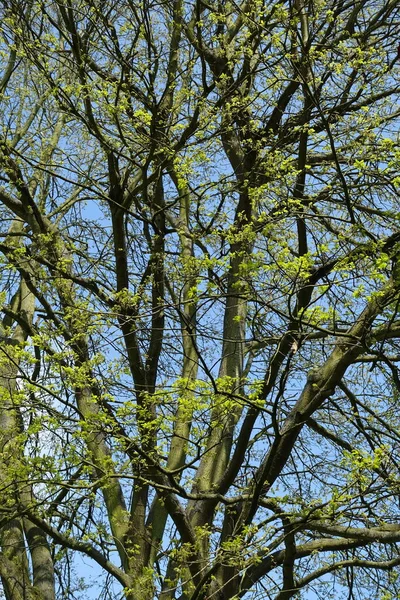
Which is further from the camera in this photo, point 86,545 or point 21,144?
point 21,144

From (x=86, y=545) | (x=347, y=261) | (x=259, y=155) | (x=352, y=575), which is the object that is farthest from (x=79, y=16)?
(x=352, y=575)

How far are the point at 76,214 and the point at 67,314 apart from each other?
4.49m

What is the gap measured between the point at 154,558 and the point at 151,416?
1953 mm

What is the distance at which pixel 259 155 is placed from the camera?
7414 mm

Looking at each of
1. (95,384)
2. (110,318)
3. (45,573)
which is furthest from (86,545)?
(110,318)

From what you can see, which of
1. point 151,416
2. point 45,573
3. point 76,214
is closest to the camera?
point 151,416

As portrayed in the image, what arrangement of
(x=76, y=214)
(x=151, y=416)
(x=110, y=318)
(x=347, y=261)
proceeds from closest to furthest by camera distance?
(x=347, y=261) < (x=151, y=416) < (x=110, y=318) < (x=76, y=214)

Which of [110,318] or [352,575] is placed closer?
[110,318]

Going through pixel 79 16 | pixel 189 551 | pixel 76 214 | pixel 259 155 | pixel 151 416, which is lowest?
pixel 189 551

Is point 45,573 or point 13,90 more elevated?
point 13,90

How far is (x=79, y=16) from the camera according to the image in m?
7.63

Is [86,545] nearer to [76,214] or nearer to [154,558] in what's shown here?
[154,558]

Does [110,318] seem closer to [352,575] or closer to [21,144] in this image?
[352,575]

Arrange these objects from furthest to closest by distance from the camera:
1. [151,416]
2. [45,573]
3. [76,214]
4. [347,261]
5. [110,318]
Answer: [76,214], [45,573], [110,318], [151,416], [347,261]
